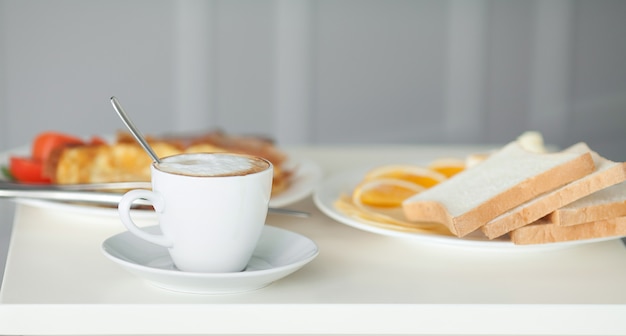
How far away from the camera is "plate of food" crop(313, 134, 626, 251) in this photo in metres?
0.93

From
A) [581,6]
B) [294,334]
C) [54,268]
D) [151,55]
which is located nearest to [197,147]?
[54,268]

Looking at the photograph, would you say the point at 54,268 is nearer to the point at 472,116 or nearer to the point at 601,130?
the point at 472,116

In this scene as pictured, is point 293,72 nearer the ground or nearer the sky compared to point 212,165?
nearer the ground

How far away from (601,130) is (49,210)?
3.44 metres

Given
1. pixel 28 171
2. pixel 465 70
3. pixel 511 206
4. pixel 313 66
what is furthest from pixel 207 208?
pixel 465 70

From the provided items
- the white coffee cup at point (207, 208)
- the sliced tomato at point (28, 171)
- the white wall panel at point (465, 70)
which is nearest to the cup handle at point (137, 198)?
the white coffee cup at point (207, 208)

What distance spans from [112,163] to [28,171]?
139 mm

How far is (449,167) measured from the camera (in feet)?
4.13

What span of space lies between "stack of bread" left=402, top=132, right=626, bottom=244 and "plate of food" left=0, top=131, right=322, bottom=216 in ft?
0.83

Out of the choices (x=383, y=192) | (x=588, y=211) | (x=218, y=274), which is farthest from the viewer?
(x=383, y=192)

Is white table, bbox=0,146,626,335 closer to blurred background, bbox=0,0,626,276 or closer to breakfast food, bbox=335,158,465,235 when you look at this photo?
breakfast food, bbox=335,158,465,235

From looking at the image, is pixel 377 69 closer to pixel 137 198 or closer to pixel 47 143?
pixel 47 143

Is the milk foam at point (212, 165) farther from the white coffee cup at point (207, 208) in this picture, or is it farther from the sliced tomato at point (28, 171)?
the sliced tomato at point (28, 171)

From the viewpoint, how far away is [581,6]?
3.91m
